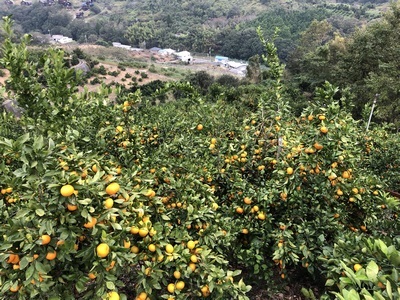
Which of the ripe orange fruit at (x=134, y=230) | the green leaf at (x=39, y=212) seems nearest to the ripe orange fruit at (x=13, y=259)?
the green leaf at (x=39, y=212)

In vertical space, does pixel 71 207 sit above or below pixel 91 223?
above

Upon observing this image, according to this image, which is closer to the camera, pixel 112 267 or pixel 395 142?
pixel 112 267

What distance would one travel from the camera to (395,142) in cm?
498

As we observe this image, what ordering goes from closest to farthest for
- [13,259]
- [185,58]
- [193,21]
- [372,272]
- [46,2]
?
[372,272] → [13,259] → [185,58] → [193,21] → [46,2]

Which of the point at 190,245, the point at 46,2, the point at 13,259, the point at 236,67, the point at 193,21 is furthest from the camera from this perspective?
the point at 46,2

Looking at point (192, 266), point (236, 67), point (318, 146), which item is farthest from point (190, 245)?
point (236, 67)

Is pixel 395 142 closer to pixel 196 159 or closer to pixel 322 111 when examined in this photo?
pixel 322 111

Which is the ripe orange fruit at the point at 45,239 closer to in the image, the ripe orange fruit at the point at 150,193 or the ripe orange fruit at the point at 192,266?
the ripe orange fruit at the point at 150,193

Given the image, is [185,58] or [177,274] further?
[185,58]

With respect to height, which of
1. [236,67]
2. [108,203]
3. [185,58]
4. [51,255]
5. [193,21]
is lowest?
[185,58]

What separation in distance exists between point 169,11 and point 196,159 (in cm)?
9268

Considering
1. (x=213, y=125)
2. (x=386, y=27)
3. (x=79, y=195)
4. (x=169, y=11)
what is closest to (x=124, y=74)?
(x=386, y=27)

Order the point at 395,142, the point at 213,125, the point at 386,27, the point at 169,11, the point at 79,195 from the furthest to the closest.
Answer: the point at 169,11 → the point at 386,27 → the point at 395,142 → the point at 213,125 → the point at 79,195

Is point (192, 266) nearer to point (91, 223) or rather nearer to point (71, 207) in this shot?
point (91, 223)
